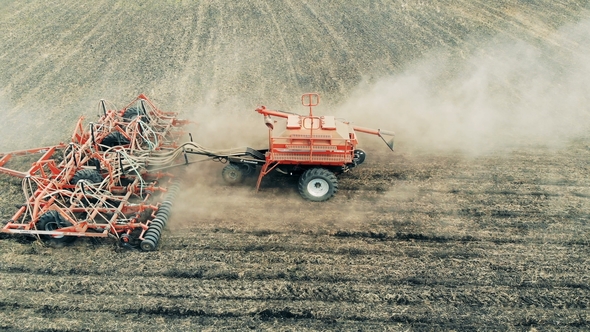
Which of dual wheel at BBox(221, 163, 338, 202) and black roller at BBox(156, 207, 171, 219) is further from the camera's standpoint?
dual wheel at BBox(221, 163, 338, 202)

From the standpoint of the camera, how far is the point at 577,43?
51.9ft

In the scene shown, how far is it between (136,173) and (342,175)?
13.8 ft

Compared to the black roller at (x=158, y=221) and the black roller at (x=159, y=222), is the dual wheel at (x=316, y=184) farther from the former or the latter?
the black roller at (x=158, y=221)

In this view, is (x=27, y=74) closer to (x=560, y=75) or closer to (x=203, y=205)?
(x=203, y=205)

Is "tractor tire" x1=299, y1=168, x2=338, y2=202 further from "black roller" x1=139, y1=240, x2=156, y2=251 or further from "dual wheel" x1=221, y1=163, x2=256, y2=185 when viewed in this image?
"black roller" x1=139, y1=240, x2=156, y2=251

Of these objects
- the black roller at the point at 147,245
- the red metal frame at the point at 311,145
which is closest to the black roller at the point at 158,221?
the black roller at the point at 147,245

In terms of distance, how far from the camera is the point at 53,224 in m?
7.09

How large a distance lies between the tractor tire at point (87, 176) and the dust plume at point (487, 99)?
21.5ft

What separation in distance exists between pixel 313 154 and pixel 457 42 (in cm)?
1034

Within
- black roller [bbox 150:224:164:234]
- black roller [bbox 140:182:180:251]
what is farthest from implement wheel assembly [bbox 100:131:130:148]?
black roller [bbox 150:224:164:234]

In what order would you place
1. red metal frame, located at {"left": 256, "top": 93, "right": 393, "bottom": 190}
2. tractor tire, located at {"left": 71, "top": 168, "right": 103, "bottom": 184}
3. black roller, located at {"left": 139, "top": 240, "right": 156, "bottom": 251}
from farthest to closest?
1. red metal frame, located at {"left": 256, "top": 93, "right": 393, "bottom": 190}
2. tractor tire, located at {"left": 71, "top": 168, "right": 103, "bottom": 184}
3. black roller, located at {"left": 139, "top": 240, "right": 156, "bottom": 251}

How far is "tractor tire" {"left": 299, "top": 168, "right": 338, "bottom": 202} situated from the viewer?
8078mm

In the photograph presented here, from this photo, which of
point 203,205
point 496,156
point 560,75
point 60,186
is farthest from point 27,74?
point 560,75

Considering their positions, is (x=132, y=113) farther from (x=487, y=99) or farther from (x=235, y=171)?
(x=487, y=99)
